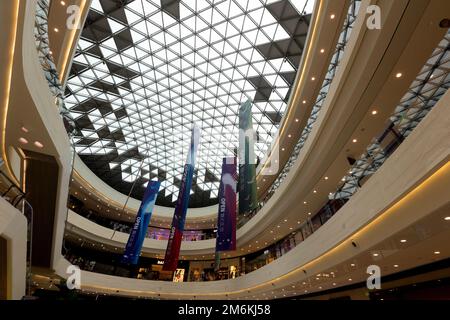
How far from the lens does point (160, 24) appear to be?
2497 centimetres

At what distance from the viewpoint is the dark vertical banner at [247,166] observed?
17.0 m

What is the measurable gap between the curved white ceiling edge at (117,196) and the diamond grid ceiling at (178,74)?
10.2 feet

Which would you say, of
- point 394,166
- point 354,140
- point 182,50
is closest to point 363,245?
point 394,166

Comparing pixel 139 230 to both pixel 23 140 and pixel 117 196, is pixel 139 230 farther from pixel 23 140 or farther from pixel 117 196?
pixel 117 196

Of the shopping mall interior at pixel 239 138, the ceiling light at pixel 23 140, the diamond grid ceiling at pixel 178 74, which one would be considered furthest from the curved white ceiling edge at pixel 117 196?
the ceiling light at pixel 23 140

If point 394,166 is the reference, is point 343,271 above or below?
below

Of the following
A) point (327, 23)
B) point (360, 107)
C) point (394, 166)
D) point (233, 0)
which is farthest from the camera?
point (233, 0)

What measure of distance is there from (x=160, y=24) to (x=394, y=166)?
79.7 ft

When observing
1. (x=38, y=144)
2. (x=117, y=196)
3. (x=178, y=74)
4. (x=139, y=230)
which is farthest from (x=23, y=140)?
(x=117, y=196)

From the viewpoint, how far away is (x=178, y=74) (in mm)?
30359

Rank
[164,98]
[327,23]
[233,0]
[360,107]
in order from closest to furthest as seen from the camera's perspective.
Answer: [360,107] < [327,23] < [233,0] < [164,98]

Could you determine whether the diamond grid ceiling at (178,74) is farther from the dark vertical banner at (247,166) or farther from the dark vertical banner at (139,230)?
the dark vertical banner at (139,230)

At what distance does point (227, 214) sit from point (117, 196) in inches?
1253
